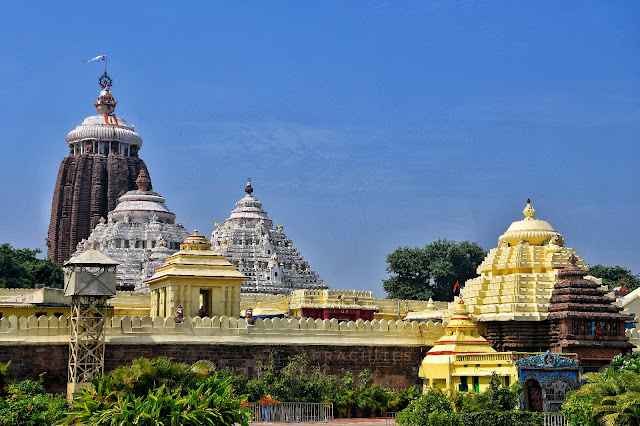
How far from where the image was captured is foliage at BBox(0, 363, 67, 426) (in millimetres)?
30859

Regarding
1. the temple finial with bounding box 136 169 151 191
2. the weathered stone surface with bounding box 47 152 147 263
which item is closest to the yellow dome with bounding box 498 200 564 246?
the temple finial with bounding box 136 169 151 191

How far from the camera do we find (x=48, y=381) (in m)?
37.7

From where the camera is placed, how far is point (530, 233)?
159 feet

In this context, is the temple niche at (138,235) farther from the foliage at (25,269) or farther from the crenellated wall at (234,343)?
the crenellated wall at (234,343)

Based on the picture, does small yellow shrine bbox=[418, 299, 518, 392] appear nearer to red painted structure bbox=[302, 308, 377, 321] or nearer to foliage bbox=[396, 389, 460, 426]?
foliage bbox=[396, 389, 460, 426]

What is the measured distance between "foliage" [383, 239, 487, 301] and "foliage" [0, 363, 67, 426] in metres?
54.7

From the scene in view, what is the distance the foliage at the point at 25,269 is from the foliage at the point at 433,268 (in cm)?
2620

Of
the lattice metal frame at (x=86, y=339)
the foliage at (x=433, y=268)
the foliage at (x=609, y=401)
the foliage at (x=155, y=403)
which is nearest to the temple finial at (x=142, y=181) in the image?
the foliage at (x=433, y=268)

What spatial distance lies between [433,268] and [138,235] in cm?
2293

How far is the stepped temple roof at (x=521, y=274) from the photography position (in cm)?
4459

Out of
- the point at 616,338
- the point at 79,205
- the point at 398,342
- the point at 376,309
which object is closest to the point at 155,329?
the point at 398,342

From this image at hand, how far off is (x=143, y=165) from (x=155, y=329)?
54.7 metres

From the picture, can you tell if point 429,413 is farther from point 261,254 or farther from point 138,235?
point 138,235

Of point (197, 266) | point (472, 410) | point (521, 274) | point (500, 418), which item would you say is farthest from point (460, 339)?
point (197, 266)
